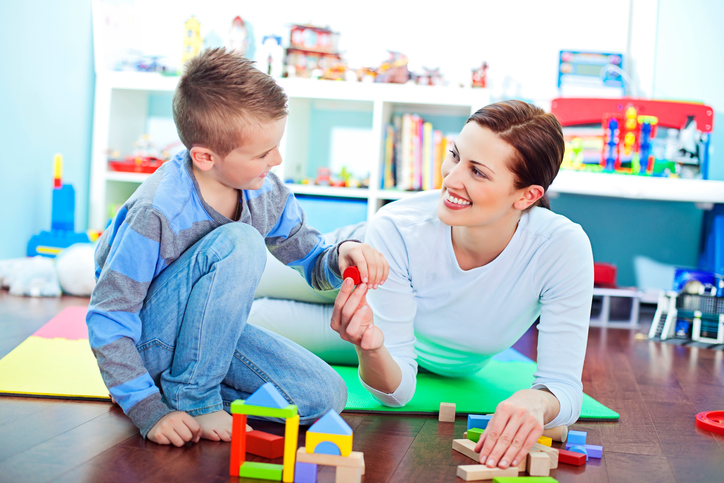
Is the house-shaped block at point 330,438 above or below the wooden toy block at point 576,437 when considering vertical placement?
above

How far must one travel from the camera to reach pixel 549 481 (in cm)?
84

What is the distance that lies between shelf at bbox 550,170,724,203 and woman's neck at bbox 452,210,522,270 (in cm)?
130

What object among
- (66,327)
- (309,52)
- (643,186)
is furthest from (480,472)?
(309,52)

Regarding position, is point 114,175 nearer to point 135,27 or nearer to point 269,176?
point 135,27

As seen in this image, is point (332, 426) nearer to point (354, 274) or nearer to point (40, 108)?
point (354, 274)

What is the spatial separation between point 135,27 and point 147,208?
94.7 inches

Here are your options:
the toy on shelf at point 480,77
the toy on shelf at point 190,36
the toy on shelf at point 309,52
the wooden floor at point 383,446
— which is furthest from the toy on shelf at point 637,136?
the toy on shelf at point 190,36

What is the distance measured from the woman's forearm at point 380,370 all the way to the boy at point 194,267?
0.26 ft

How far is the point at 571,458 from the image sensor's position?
3.18ft

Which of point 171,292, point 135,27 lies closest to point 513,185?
point 171,292

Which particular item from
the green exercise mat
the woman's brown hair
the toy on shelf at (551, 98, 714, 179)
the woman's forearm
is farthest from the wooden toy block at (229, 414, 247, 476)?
the toy on shelf at (551, 98, 714, 179)

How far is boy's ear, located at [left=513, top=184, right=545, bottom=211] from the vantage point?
3.64 ft

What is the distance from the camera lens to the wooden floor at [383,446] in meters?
0.83

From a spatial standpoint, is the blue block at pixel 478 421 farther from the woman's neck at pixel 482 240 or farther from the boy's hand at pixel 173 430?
the boy's hand at pixel 173 430
